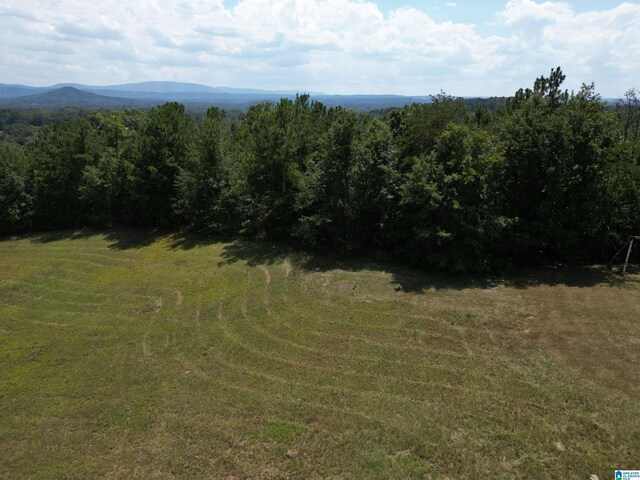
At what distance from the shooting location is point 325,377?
15094mm

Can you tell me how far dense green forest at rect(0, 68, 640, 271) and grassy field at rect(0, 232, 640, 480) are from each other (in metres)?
3.19

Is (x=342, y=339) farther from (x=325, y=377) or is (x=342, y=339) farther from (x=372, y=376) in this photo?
(x=372, y=376)

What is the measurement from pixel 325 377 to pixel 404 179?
15.5 meters

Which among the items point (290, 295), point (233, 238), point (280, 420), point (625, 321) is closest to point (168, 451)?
point (280, 420)

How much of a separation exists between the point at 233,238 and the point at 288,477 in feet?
80.8

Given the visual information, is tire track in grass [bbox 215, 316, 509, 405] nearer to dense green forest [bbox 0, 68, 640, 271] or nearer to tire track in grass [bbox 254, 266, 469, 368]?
tire track in grass [bbox 254, 266, 469, 368]

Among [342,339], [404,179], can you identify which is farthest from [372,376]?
[404,179]

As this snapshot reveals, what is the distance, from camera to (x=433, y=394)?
13.7 metres

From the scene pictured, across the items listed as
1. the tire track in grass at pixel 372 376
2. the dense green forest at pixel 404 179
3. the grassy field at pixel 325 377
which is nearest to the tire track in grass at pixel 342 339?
the grassy field at pixel 325 377

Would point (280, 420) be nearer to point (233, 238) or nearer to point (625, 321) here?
point (625, 321)

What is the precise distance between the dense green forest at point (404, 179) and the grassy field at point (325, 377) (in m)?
3.19

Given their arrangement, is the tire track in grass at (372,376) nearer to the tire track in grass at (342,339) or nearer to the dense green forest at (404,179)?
the tire track in grass at (342,339)

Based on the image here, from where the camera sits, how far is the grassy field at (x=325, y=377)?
11617 mm

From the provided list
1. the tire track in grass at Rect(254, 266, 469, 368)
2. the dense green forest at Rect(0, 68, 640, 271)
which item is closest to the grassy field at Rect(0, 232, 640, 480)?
the tire track in grass at Rect(254, 266, 469, 368)
